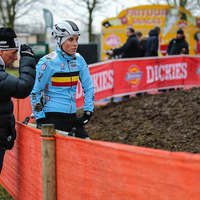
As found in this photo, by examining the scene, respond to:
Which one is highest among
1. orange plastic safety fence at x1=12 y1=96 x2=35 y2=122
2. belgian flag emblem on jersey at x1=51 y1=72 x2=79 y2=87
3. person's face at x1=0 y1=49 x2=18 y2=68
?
person's face at x1=0 y1=49 x2=18 y2=68

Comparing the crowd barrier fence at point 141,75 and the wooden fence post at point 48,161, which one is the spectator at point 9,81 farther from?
the crowd barrier fence at point 141,75

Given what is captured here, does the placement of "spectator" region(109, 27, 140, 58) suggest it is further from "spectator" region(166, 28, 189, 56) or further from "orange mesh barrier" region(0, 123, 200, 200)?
"orange mesh barrier" region(0, 123, 200, 200)

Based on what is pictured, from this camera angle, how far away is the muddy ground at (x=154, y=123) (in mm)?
6004

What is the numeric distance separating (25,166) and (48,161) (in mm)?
824

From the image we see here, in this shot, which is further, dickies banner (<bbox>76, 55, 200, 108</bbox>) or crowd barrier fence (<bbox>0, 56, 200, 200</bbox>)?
dickies banner (<bbox>76, 55, 200, 108</bbox>)

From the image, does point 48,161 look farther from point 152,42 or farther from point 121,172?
point 152,42

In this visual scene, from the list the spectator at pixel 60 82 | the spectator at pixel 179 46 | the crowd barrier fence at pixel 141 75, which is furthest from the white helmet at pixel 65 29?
the spectator at pixel 179 46

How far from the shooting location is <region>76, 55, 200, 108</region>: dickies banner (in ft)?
29.9

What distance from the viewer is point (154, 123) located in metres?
7.12

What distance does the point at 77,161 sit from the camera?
7.77ft

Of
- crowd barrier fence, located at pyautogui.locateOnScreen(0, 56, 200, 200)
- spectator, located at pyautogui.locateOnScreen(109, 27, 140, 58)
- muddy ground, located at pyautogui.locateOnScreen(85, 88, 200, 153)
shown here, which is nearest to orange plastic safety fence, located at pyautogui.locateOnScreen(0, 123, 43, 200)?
crowd barrier fence, located at pyautogui.locateOnScreen(0, 56, 200, 200)

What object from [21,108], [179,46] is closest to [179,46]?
[179,46]

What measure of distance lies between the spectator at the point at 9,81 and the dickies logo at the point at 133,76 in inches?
299

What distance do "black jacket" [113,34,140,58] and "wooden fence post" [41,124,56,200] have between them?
7.62m
